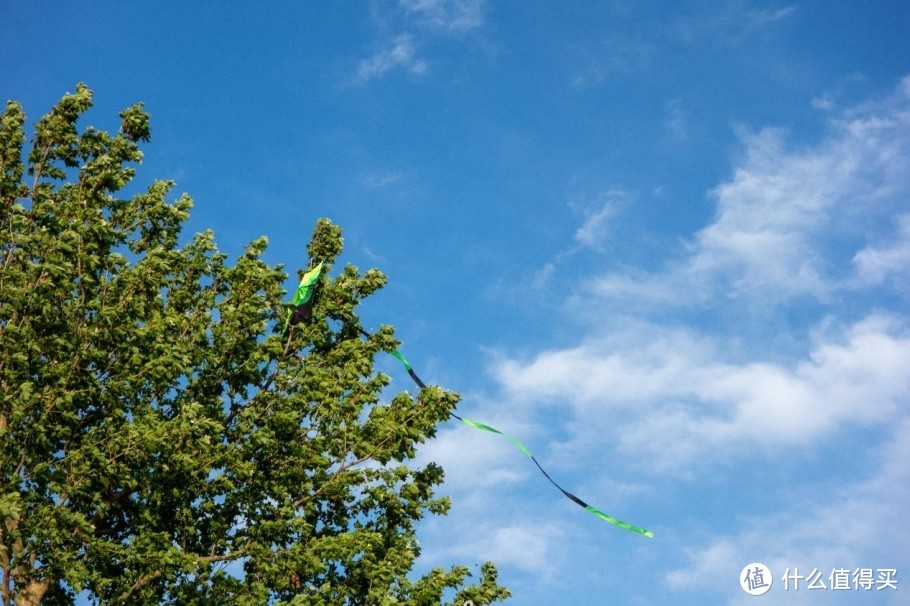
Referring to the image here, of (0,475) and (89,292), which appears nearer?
(0,475)

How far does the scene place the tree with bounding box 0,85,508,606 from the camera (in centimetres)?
1828

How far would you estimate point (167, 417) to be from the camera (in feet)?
69.3

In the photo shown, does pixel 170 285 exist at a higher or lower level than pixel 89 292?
higher

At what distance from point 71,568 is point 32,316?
194 inches

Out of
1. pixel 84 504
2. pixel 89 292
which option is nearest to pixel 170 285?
pixel 89 292

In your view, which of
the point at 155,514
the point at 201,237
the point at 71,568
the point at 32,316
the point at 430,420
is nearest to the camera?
the point at 71,568

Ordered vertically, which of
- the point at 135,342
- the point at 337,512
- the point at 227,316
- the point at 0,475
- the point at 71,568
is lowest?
the point at 71,568

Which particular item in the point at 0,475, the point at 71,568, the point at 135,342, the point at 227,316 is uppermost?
the point at 227,316

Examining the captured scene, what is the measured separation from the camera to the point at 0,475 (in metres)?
18.1

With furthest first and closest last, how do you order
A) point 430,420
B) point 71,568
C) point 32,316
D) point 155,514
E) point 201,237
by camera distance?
1. point 201,237
2. point 430,420
3. point 155,514
4. point 32,316
5. point 71,568

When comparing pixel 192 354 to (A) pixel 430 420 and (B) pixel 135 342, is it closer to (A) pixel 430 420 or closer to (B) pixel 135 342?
(B) pixel 135 342

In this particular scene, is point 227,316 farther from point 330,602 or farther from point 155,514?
point 330,602

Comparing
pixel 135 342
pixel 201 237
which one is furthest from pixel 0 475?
pixel 201 237

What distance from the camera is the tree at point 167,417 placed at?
18281 millimetres
